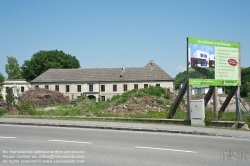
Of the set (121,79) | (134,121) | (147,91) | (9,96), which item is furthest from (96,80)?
(134,121)

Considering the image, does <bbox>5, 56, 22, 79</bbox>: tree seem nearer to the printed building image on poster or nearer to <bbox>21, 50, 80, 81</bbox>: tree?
<bbox>21, 50, 80, 81</bbox>: tree

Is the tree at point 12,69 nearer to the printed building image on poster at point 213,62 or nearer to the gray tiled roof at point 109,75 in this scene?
the gray tiled roof at point 109,75

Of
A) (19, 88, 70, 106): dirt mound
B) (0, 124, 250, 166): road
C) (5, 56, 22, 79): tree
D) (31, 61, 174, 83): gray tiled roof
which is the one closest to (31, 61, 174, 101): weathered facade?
(31, 61, 174, 83): gray tiled roof

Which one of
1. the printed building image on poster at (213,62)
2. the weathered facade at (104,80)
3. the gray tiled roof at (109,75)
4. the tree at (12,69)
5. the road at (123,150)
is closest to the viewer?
the road at (123,150)

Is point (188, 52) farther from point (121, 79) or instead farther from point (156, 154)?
point (121, 79)

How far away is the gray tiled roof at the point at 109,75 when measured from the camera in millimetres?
71938

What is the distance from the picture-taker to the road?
7980mm

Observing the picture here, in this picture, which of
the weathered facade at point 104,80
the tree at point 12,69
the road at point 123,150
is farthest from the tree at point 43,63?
the road at point 123,150

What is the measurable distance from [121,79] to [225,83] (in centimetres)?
5638

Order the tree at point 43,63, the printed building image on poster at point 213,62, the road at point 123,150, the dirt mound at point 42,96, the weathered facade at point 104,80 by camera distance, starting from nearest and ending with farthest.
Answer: the road at point 123,150 → the printed building image on poster at point 213,62 → the dirt mound at point 42,96 → the weathered facade at point 104,80 → the tree at point 43,63

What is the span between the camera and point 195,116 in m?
15.5

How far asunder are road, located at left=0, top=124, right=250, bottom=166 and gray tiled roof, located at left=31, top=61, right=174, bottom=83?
2345 inches

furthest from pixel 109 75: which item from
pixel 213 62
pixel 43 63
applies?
pixel 213 62

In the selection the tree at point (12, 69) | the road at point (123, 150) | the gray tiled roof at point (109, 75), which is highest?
the tree at point (12, 69)
